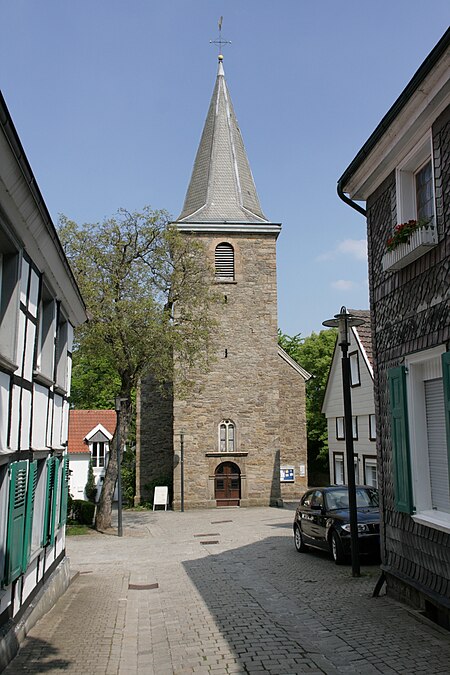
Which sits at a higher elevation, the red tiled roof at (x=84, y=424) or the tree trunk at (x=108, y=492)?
the red tiled roof at (x=84, y=424)

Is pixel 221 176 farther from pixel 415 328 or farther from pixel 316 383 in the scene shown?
pixel 415 328

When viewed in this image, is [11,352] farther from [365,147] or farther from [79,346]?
[79,346]

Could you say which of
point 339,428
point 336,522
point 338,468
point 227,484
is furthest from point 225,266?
point 336,522

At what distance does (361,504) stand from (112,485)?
461 inches

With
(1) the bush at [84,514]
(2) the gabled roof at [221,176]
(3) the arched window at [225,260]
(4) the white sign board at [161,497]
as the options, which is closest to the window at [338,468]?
(4) the white sign board at [161,497]

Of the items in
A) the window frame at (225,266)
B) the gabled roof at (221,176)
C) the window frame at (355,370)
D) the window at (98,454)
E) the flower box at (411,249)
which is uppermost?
the gabled roof at (221,176)

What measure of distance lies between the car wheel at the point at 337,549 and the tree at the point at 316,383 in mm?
35087

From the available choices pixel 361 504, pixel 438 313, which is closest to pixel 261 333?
A: pixel 361 504

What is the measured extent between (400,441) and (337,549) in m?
5.28

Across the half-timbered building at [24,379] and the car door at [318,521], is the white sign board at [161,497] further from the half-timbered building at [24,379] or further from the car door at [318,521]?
the half-timbered building at [24,379]

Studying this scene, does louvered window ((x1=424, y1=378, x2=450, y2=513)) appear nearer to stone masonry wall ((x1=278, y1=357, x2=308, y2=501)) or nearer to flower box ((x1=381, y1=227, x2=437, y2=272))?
flower box ((x1=381, y1=227, x2=437, y2=272))

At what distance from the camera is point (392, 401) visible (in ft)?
28.5

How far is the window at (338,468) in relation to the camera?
1126 inches

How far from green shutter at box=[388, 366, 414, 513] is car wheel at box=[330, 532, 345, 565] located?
459 cm
